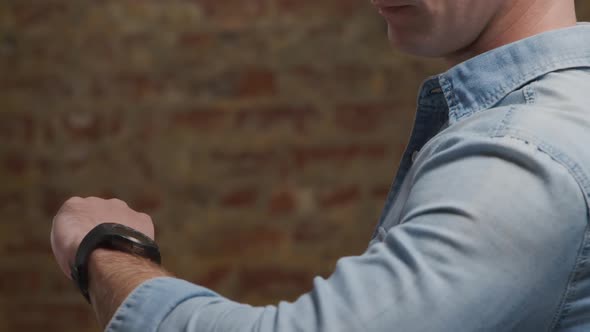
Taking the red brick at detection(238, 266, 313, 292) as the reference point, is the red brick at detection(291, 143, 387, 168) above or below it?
above

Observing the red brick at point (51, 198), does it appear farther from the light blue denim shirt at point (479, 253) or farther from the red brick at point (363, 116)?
the light blue denim shirt at point (479, 253)

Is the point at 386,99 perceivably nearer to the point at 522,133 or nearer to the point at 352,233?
the point at 352,233

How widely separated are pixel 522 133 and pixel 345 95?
227 cm

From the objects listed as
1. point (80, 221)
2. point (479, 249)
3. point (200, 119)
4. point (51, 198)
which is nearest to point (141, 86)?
point (200, 119)

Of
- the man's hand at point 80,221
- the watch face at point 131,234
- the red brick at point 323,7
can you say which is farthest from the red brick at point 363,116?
the watch face at point 131,234

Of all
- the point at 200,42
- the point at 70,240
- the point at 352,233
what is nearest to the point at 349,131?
the point at 352,233

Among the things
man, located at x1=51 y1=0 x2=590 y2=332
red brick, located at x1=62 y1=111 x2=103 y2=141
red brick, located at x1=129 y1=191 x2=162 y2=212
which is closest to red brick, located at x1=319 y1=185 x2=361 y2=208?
red brick, located at x1=129 y1=191 x2=162 y2=212

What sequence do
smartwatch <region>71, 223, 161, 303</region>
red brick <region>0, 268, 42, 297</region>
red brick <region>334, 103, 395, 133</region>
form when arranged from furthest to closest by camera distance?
→ red brick <region>0, 268, 42, 297</region>, red brick <region>334, 103, 395, 133</region>, smartwatch <region>71, 223, 161, 303</region>

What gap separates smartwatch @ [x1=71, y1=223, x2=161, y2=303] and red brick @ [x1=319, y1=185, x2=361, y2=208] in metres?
2.02

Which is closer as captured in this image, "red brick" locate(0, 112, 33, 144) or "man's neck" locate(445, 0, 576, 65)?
"man's neck" locate(445, 0, 576, 65)

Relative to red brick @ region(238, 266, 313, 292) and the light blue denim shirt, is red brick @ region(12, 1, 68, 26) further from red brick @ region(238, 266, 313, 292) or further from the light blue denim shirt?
the light blue denim shirt

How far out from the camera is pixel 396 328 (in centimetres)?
70

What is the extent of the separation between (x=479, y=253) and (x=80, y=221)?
20.5 inches

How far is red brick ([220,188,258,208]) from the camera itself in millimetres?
3010
